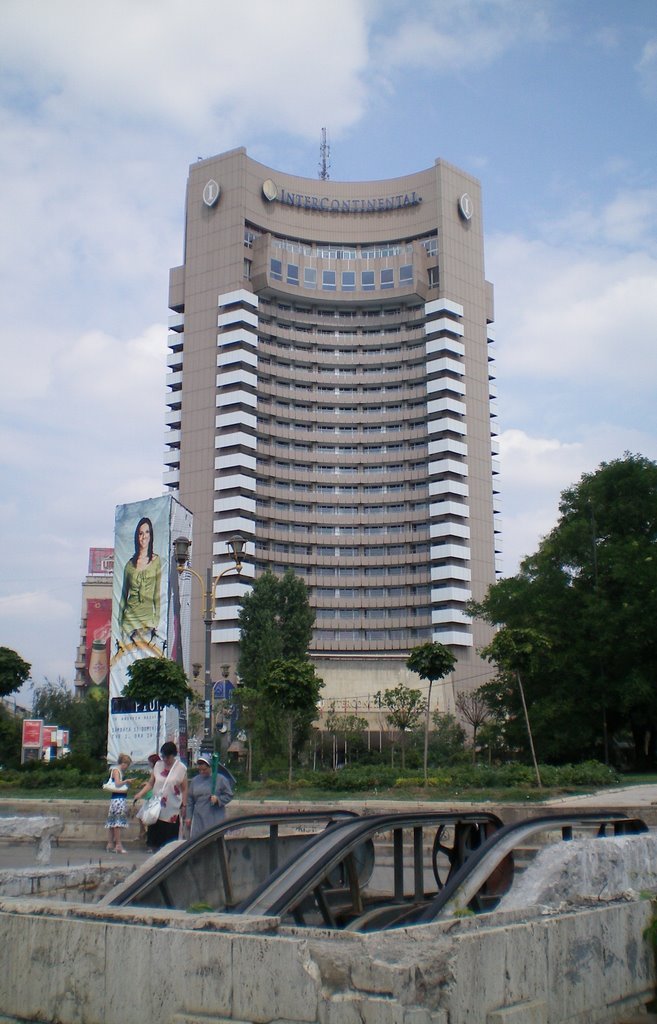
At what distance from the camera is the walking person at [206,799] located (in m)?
10.9

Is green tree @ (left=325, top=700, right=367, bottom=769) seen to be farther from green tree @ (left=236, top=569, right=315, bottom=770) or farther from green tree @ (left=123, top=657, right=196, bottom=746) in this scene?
green tree @ (left=123, top=657, right=196, bottom=746)

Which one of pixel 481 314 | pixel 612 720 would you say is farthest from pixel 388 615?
pixel 612 720

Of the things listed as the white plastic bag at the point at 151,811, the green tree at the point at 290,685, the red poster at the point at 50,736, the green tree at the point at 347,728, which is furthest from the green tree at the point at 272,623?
the white plastic bag at the point at 151,811

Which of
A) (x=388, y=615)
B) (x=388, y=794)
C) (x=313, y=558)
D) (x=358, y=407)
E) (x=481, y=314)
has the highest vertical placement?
(x=481, y=314)

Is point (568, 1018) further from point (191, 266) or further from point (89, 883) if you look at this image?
point (191, 266)

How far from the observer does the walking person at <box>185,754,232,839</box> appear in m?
10.9

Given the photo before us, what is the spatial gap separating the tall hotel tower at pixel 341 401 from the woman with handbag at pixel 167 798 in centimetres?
6562

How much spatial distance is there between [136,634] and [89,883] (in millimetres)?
43418

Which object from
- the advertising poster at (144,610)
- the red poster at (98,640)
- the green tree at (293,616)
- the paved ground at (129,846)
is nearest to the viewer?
the paved ground at (129,846)

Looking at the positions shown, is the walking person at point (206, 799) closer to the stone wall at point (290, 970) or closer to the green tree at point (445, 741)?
the stone wall at point (290, 970)

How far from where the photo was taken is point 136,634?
4972 centimetres

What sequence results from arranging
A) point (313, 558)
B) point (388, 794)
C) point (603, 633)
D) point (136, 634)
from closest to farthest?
1. point (388, 794)
2. point (603, 633)
3. point (136, 634)
4. point (313, 558)

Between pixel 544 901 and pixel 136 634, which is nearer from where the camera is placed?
pixel 544 901

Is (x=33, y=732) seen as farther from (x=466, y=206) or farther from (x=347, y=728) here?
(x=466, y=206)
